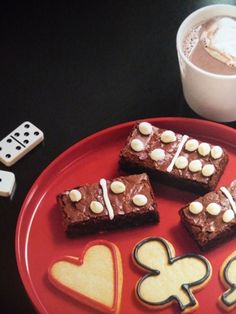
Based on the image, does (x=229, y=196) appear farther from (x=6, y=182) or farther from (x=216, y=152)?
(x=6, y=182)

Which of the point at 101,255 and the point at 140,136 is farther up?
the point at 140,136

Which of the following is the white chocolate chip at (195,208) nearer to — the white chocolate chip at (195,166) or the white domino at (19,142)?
the white chocolate chip at (195,166)

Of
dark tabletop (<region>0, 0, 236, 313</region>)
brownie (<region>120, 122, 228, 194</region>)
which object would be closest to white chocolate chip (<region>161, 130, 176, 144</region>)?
brownie (<region>120, 122, 228, 194</region>)

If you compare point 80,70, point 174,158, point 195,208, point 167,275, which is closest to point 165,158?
point 174,158

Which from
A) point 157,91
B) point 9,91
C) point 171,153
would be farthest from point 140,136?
point 9,91

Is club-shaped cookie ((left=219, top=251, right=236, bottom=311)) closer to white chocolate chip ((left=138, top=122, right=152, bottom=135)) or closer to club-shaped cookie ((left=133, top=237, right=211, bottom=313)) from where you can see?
club-shaped cookie ((left=133, top=237, right=211, bottom=313))

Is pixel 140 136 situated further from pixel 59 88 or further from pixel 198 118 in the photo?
pixel 59 88

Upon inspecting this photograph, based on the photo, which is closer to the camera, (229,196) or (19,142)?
(229,196)
